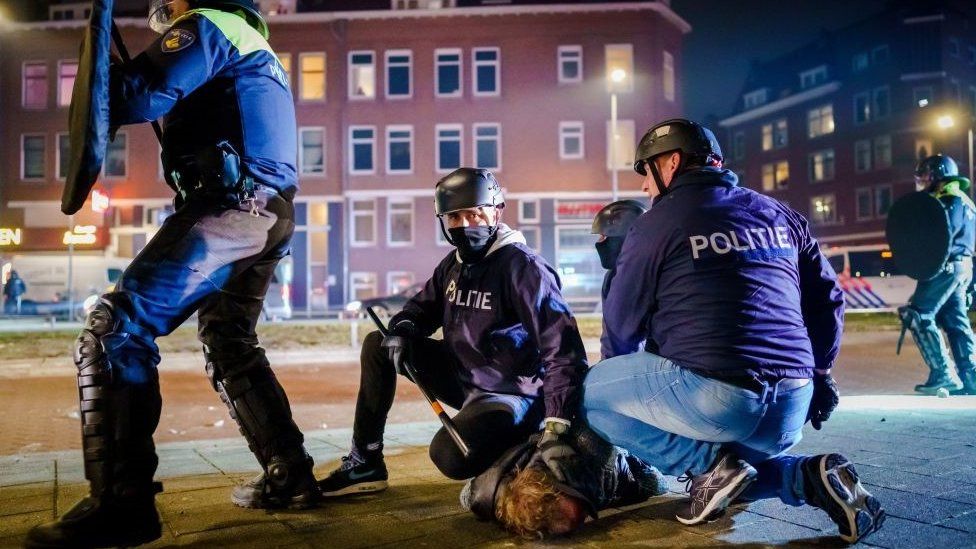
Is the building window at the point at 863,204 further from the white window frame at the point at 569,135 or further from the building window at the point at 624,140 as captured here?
the white window frame at the point at 569,135

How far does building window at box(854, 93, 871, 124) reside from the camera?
4172cm

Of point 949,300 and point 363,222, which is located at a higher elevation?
point 363,222

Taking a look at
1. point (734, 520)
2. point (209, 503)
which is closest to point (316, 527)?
point (209, 503)

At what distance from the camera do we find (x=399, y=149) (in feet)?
104

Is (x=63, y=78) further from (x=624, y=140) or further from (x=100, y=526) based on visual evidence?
(x=100, y=526)

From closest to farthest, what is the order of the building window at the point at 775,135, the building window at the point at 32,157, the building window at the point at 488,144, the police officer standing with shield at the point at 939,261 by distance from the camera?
the police officer standing with shield at the point at 939,261, the building window at the point at 488,144, the building window at the point at 32,157, the building window at the point at 775,135

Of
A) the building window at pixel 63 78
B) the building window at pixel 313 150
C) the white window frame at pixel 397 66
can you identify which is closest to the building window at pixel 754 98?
the white window frame at pixel 397 66

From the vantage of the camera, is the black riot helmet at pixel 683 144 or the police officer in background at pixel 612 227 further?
the police officer in background at pixel 612 227

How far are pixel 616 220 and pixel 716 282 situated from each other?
6.07 ft

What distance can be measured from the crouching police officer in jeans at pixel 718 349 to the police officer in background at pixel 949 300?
4074 millimetres

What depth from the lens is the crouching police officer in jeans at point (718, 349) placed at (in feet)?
8.23

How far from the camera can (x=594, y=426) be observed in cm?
287

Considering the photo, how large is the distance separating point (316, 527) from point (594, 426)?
3.72 ft

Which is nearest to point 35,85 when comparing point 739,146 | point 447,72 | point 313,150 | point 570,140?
point 313,150
